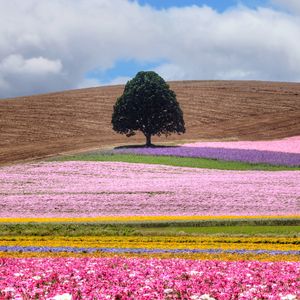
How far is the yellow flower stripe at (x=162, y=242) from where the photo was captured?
63.7ft

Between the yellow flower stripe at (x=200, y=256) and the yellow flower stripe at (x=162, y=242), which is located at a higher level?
the yellow flower stripe at (x=200, y=256)

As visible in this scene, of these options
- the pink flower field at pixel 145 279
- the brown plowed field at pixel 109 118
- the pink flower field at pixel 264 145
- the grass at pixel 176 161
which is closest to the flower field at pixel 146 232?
the pink flower field at pixel 145 279

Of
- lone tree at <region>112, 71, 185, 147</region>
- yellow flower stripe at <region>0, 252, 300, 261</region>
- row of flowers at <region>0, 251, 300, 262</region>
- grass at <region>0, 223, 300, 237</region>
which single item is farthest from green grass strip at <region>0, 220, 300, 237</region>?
lone tree at <region>112, 71, 185, 147</region>

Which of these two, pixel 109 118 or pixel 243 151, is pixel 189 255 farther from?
pixel 109 118

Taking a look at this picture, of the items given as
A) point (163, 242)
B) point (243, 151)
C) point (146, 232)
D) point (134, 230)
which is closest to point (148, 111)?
point (243, 151)

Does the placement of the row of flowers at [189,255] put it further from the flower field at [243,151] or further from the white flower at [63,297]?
the flower field at [243,151]

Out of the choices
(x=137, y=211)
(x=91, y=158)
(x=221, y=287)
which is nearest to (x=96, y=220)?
(x=137, y=211)

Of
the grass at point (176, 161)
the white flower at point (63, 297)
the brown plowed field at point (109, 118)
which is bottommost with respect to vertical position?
the grass at point (176, 161)

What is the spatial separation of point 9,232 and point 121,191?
12435 millimetres

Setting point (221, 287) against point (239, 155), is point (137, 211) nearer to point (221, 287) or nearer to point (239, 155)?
point (221, 287)

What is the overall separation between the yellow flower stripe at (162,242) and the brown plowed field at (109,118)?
126 feet

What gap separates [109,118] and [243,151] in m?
A: 29.8

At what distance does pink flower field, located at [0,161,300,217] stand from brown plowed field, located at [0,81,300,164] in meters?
17.6

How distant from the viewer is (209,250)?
704 inches
